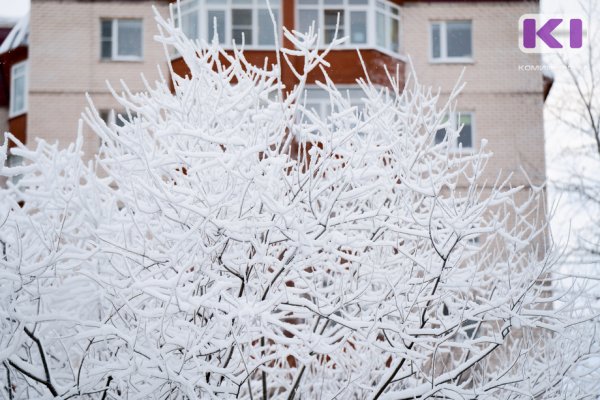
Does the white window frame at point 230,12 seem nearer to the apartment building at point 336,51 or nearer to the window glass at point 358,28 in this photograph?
the apartment building at point 336,51

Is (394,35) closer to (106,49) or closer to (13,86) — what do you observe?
(106,49)

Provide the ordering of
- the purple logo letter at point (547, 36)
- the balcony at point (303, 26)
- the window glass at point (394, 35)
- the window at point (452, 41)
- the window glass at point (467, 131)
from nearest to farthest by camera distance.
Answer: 1. the purple logo letter at point (547, 36)
2. the balcony at point (303, 26)
3. the window glass at point (394, 35)
4. the window glass at point (467, 131)
5. the window at point (452, 41)

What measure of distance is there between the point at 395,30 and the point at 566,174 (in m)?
4.16

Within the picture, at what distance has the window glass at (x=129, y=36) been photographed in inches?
576

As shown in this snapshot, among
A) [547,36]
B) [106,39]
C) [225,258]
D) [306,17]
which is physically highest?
[306,17]

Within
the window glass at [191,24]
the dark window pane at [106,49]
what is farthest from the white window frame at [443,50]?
the dark window pane at [106,49]

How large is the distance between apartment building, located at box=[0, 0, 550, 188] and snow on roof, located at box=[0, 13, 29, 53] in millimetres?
284

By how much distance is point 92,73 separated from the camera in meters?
14.4

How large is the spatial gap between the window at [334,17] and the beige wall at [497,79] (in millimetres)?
1066

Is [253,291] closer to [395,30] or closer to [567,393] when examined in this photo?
[567,393]

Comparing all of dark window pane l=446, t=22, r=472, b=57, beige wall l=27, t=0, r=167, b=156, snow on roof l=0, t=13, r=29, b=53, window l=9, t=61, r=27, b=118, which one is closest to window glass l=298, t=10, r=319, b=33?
beige wall l=27, t=0, r=167, b=156

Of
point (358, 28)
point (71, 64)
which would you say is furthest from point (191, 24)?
point (358, 28)

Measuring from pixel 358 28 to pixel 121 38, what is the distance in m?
4.52

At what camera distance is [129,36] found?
48.3ft
